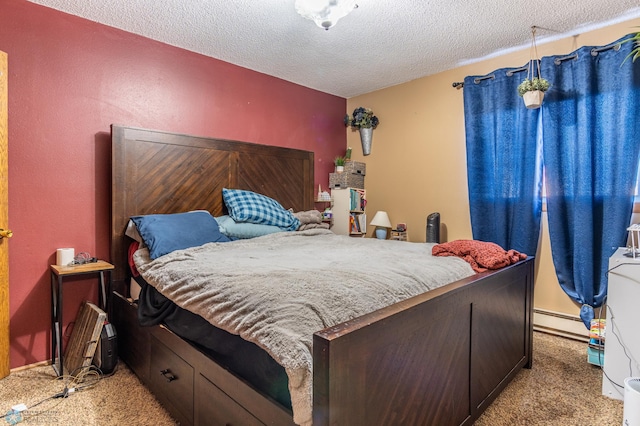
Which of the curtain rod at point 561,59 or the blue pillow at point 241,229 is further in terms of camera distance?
the blue pillow at point 241,229

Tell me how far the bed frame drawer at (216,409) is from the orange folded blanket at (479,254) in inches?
51.0

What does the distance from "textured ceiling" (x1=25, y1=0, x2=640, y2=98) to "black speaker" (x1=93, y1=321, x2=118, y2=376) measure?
208 cm

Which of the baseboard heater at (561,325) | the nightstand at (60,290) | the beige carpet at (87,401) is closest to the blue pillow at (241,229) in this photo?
the nightstand at (60,290)

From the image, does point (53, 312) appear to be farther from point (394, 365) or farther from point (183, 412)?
point (394, 365)

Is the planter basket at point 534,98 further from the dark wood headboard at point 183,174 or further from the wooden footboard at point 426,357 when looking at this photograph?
the dark wood headboard at point 183,174

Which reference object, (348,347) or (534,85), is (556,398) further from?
(534,85)

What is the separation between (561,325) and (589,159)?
131 centimetres

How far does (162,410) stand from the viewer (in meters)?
1.77

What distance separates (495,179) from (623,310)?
151 centimetres

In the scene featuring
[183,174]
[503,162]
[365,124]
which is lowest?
[183,174]

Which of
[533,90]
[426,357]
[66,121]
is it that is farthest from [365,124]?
[426,357]

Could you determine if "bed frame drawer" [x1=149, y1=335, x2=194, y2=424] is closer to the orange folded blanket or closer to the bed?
the bed

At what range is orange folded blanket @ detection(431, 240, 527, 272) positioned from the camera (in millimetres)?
1844

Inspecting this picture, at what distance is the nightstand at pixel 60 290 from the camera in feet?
7.08
